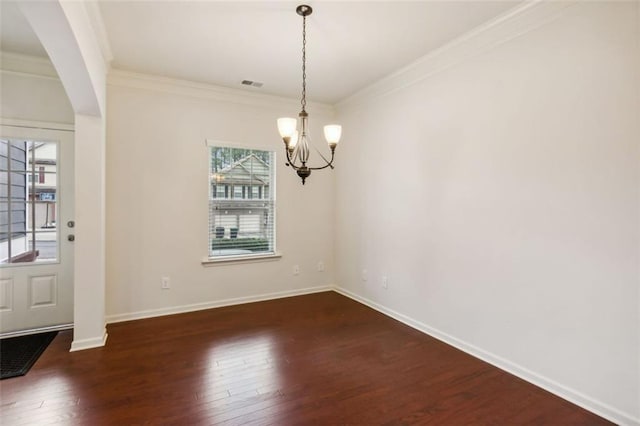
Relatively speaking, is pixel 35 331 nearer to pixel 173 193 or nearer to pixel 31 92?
pixel 173 193

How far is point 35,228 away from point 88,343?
1370 mm

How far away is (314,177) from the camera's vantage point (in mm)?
4793

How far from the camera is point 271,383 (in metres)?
2.41

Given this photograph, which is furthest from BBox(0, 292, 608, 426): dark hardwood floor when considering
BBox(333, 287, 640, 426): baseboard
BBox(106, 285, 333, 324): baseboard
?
BBox(106, 285, 333, 324): baseboard

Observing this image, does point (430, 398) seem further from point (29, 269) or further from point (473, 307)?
point (29, 269)

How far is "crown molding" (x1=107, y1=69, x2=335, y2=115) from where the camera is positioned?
359cm

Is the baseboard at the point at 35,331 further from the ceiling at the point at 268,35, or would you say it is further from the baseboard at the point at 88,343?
the ceiling at the point at 268,35

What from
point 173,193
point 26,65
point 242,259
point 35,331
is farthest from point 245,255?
point 26,65

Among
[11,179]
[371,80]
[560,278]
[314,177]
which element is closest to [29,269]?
[11,179]

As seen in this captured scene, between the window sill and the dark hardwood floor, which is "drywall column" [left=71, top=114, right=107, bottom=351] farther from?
the window sill

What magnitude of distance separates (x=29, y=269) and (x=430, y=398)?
394 centimetres

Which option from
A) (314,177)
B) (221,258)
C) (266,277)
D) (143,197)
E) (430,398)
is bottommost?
(430,398)

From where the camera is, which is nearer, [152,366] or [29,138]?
[152,366]

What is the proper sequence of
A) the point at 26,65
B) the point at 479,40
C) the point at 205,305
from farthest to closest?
the point at 205,305 → the point at 26,65 → the point at 479,40
